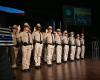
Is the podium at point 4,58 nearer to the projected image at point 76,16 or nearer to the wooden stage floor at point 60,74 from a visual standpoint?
the wooden stage floor at point 60,74

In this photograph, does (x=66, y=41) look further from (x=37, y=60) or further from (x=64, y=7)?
(x=64, y=7)

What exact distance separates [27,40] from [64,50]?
5.07 meters

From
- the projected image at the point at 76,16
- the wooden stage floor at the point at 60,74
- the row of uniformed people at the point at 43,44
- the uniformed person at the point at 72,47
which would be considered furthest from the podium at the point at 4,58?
the projected image at the point at 76,16

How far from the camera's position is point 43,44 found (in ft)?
41.7

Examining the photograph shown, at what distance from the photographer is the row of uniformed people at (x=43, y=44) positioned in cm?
938

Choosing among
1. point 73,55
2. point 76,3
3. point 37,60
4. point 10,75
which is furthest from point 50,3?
point 10,75

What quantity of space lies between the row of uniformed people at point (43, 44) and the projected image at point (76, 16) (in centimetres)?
396

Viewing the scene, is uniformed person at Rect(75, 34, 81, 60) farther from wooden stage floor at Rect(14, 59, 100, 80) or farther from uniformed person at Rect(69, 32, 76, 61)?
wooden stage floor at Rect(14, 59, 100, 80)

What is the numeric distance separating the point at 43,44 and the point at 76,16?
8807 millimetres

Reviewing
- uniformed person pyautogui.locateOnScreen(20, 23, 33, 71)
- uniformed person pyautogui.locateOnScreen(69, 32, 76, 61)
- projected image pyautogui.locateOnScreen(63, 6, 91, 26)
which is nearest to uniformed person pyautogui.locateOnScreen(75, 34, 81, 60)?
uniformed person pyautogui.locateOnScreen(69, 32, 76, 61)

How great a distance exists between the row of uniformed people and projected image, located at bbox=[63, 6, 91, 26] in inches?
156

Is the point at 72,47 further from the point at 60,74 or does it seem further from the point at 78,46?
the point at 60,74

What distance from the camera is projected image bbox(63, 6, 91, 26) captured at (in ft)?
66.5

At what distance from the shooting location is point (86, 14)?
21547 millimetres
